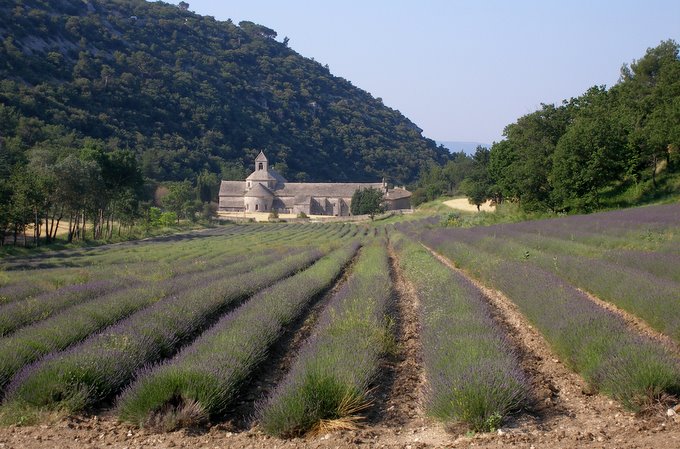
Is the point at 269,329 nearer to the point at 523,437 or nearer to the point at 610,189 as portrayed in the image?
the point at 523,437

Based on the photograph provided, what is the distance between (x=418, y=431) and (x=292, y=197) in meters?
102

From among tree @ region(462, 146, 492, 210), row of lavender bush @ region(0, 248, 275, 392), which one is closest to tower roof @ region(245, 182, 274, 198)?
tree @ region(462, 146, 492, 210)

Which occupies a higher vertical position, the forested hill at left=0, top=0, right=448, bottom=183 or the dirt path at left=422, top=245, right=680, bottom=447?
the forested hill at left=0, top=0, right=448, bottom=183

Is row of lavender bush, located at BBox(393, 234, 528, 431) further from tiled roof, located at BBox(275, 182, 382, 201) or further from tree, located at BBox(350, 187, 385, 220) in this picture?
tiled roof, located at BBox(275, 182, 382, 201)

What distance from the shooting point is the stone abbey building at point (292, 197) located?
4085 inches

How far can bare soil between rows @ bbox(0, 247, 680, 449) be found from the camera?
4.93 metres

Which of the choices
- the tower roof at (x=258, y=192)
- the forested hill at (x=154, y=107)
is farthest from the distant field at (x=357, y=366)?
the tower roof at (x=258, y=192)

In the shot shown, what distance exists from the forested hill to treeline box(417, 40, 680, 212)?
39443 mm

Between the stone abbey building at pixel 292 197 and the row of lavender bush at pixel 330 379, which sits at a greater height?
the stone abbey building at pixel 292 197

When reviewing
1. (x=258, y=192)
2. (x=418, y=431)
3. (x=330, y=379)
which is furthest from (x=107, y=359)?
(x=258, y=192)

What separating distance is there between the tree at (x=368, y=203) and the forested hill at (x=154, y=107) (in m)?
32.4

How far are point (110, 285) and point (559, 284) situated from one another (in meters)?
9.80

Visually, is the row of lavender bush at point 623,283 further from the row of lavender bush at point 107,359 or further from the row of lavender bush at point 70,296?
the row of lavender bush at point 70,296

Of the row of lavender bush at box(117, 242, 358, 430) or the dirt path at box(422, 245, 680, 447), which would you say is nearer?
the dirt path at box(422, 245, 680, 447)
